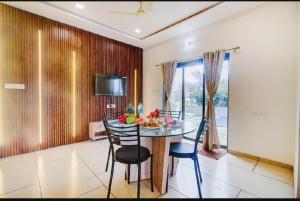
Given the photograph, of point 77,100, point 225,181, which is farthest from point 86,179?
point 77,100

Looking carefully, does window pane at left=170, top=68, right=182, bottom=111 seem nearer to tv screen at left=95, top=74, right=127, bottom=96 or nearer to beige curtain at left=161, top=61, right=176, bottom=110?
beige curtain at left=161, top=61, right=176, bottom=110

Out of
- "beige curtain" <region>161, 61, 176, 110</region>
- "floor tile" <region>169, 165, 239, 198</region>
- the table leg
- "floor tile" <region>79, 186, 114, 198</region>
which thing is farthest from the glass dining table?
"beige curtain" <region>161, 61, 176, 110</region>

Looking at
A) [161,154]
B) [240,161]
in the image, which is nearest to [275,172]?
[240,161]

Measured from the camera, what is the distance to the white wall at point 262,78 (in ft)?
7.95

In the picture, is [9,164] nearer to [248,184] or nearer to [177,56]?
[248,184]

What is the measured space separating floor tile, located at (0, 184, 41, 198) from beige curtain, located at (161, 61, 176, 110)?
10.4 feet

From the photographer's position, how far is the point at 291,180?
2.08 metres

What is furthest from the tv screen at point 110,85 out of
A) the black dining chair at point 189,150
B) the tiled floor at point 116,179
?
the black dining chair at point 189,150

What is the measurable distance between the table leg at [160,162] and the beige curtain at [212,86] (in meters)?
1.68

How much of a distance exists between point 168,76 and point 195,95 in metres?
0.92

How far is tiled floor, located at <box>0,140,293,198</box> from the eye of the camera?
1.80 metres

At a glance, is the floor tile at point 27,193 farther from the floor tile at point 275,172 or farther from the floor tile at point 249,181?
the floor tile at point 275,172

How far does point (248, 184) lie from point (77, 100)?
12.3ft

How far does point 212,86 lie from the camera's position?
3217 millimetres
